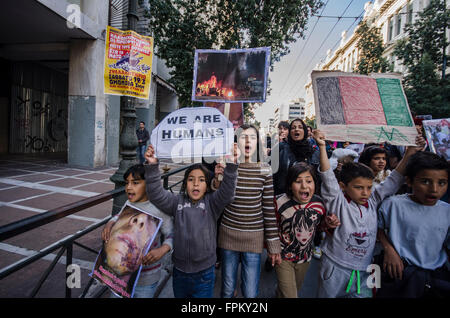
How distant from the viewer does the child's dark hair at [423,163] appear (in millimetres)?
1680

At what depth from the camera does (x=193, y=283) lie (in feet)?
5.67

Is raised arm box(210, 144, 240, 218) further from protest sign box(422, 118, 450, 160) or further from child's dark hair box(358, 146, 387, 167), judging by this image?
protest sign box(422, 118, 450, 160)

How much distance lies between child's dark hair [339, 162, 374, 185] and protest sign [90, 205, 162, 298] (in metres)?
1.64

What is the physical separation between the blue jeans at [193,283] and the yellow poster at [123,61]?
2.53 m

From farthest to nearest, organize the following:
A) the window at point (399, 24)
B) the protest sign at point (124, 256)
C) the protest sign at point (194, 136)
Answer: the window at point (399, 24) < the protest sign at point (194, 136) < the protest sign at point (124, 256)

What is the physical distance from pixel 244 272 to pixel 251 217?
49cm

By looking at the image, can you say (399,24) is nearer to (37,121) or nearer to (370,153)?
(370,153)

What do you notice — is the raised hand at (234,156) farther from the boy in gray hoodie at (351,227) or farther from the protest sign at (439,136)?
the protest sign at (439,136)

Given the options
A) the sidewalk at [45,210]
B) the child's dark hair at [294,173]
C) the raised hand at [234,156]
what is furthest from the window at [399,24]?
the raised hand at [234,156]

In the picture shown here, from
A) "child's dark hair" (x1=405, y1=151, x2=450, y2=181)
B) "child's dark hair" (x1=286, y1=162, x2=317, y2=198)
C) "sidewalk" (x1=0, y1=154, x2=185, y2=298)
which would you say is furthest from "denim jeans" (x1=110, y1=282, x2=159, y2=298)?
"child's dark hair" (x1=405, y1=151, x2=450, y2=181)

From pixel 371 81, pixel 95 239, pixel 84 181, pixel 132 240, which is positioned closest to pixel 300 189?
pixel 371 81

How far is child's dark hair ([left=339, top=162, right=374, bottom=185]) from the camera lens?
188 cm

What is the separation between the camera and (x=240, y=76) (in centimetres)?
351

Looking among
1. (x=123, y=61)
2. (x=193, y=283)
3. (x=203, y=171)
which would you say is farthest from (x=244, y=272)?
Result: (x=123, y=61)
